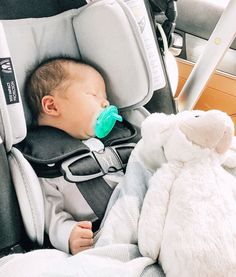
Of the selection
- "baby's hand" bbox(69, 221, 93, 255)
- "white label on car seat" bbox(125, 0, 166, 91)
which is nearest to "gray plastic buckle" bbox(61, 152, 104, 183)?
"baby's hand" bbox(69, 221, 93, 255)

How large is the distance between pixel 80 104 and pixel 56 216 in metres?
0.29

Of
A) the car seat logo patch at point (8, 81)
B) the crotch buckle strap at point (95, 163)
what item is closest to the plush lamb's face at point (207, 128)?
the crotch buckle strap at point (95, 163)

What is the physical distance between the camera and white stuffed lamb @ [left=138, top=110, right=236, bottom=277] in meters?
0.70

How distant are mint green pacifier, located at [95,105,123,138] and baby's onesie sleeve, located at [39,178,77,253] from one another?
0.16 meters

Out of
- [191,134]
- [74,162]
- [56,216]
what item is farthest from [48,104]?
[191,134]

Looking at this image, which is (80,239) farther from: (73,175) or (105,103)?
(105,103)

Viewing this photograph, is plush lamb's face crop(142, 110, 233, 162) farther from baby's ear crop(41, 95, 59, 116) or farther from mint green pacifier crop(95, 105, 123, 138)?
baby's ear crop(41, 95, 59, 116)

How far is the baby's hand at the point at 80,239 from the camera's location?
2.86ft

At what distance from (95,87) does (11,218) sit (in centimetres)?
41

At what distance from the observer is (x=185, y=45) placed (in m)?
1.83

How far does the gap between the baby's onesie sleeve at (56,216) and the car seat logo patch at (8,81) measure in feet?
0.77

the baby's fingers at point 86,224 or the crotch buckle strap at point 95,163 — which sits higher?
the crotch buckle strap at point 95,163

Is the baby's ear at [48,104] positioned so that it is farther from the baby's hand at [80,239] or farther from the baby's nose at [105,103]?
the baby's hand at [80,239]

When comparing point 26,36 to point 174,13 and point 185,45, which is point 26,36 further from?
point 185,45
